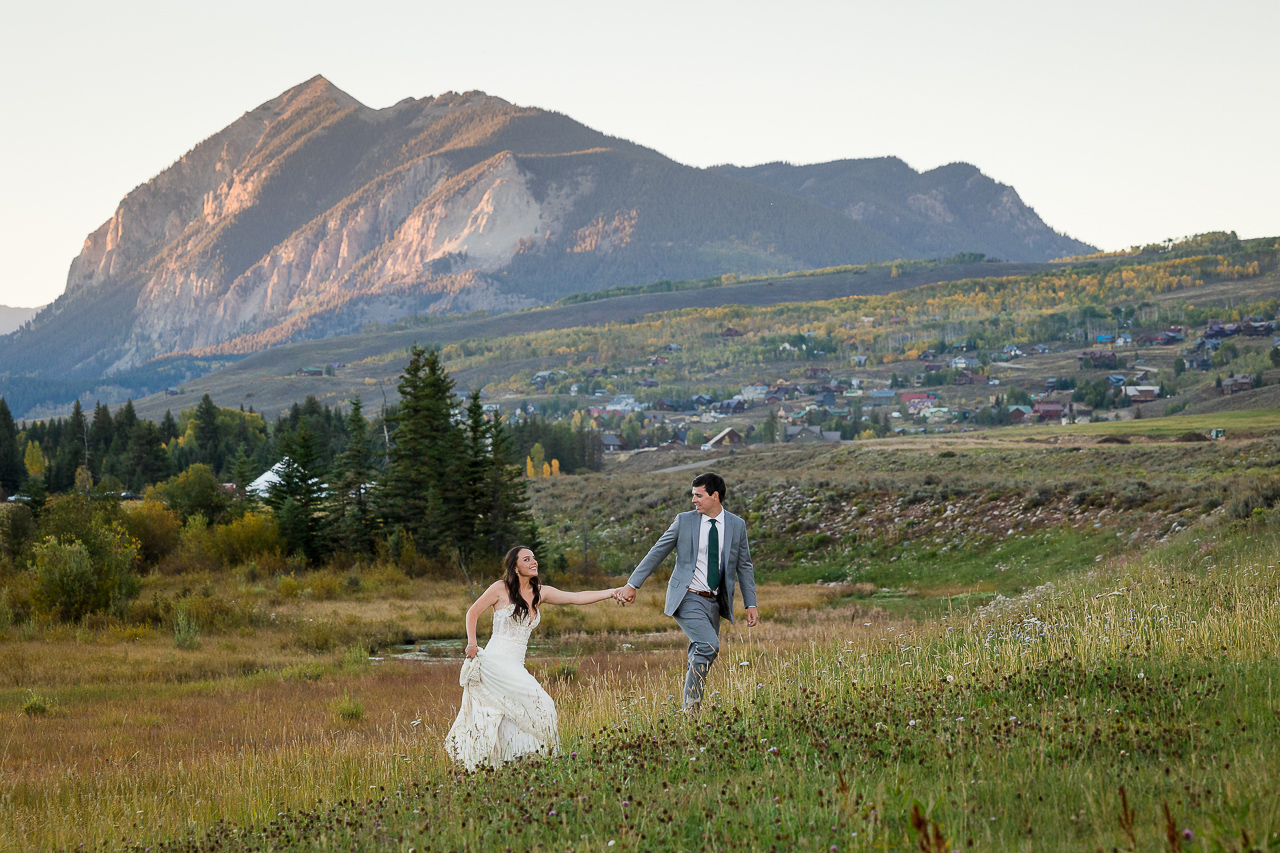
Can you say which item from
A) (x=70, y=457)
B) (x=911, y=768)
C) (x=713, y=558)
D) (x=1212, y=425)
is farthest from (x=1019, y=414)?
(x=911, y=768)

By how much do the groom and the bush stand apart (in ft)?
68.8

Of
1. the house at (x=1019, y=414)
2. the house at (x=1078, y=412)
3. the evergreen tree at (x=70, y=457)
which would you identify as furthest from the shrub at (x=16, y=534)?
the house at (x=1019, y=414)

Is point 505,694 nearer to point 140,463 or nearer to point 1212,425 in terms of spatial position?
point 1212,425

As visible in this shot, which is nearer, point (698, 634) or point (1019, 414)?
point (698, 634)

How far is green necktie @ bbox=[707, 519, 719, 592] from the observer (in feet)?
29.3

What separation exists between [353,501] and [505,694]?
115ft

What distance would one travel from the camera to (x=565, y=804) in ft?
19.2

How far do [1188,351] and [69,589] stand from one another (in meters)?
209

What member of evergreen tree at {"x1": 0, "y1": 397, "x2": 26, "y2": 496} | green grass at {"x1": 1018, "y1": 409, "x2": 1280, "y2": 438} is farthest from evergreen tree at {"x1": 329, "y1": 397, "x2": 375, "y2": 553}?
evergreen tree at {"x1": 0, "y1": 397, "x2": 26, "y2": 496}

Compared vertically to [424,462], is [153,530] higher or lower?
lower

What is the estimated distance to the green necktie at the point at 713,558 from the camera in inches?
352

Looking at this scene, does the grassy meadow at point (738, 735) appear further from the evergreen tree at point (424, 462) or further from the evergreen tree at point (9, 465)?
the evergreen tree at point (9, 465)

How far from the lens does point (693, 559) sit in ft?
29.5

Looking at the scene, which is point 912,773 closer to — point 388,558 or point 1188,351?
point 388,558
